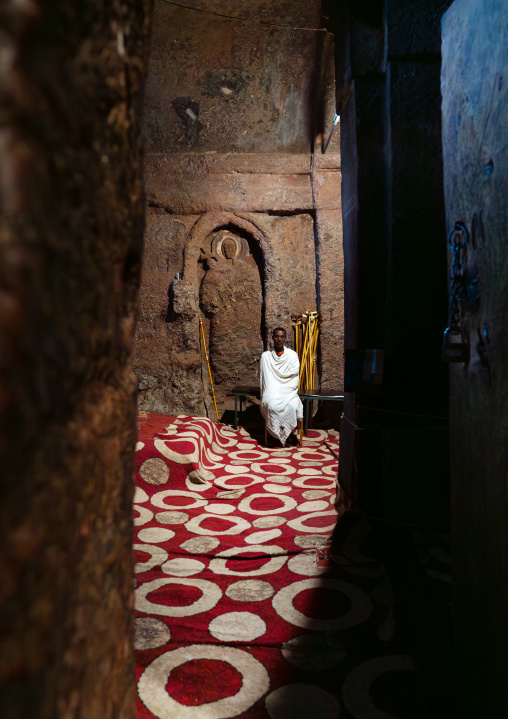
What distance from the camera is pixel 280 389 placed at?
6059 mm

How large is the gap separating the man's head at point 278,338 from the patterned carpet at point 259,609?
2.70 m

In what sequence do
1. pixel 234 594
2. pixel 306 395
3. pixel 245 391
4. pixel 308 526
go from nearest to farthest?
pixel 234 594
pixel 308 526
pixel 306 395
pixel 245 391

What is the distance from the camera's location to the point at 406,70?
250 centimetres

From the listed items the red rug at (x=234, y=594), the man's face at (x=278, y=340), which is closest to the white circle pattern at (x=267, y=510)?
the red rug at (x=234, y=594)

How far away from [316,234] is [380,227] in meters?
4.33

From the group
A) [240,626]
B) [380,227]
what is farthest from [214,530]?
[380,227]

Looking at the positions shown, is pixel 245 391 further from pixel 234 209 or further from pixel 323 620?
pixel 323 620

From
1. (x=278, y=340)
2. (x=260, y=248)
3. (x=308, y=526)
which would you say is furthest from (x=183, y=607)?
(x=260, y=248)

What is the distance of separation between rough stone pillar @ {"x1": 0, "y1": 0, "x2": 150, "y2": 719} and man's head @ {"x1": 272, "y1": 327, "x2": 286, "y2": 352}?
18.0 ft

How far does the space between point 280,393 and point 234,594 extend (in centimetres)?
395

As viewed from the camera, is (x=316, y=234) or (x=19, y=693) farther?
(x=316, y=234)

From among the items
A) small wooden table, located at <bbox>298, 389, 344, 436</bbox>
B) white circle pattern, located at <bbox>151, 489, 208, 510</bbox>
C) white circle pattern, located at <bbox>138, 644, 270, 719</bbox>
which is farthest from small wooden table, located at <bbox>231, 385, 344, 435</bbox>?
white circle pattern, located at <bbox>138, 644, 270, 719</bbox>

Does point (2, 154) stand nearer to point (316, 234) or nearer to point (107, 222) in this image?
point (107, 222)

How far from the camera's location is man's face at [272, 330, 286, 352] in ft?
20.5
